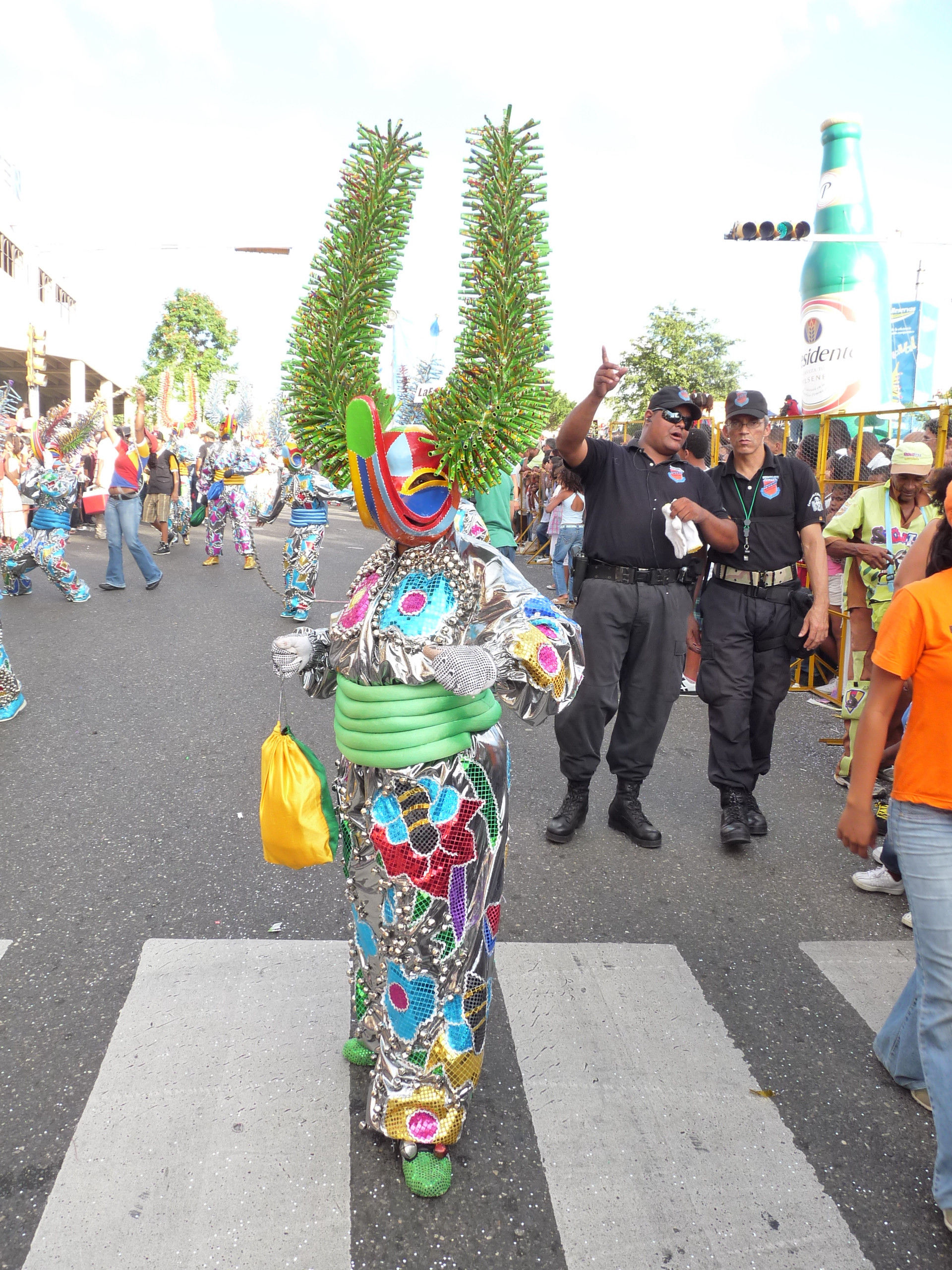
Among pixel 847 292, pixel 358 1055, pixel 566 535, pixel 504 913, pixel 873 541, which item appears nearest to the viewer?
pixel 358 1055

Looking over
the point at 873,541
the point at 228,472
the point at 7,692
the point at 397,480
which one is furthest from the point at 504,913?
the point at 228,472

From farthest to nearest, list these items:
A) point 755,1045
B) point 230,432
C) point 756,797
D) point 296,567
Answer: point 230,432 < point 296,567 < point 756,797 < point 755,1045

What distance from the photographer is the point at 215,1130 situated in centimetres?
223

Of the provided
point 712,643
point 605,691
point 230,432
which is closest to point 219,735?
point 605,691

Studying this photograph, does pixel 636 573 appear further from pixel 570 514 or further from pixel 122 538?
pixel 122 538

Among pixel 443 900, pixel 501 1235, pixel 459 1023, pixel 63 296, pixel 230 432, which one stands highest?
pixel 63 296

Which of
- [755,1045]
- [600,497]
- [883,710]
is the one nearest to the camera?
[883,710]

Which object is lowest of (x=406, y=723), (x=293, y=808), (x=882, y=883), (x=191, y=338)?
(x=882, y=883)

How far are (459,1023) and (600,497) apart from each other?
7.61 feet

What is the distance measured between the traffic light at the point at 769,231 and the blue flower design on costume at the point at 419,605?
1122cm

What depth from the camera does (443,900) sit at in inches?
79.0

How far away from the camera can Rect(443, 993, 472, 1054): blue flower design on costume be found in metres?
2.06

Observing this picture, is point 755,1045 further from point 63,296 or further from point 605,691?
point 63,296

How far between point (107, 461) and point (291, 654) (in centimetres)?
846
